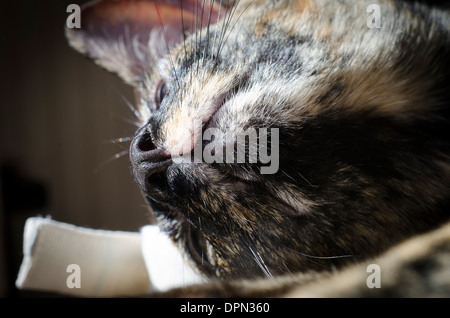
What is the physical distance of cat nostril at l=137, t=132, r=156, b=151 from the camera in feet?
2.01

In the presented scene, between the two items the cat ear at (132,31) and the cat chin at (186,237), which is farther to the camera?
the cat ear at (132,31)

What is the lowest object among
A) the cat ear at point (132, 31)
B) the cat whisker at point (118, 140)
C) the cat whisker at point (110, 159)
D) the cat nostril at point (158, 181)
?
the cat nostril at point (158, 181)

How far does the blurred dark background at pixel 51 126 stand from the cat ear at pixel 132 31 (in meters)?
0.03

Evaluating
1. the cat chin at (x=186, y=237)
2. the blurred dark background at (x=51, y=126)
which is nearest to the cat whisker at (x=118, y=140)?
the blurred dark background at (x=51, y=126)

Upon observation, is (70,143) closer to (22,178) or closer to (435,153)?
(22,178)

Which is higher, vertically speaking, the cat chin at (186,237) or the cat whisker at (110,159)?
the cat whisker at (110,159)

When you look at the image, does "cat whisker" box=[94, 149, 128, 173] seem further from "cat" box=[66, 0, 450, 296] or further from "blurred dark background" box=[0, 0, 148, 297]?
"cat" box=[66, 0, 450, 296]

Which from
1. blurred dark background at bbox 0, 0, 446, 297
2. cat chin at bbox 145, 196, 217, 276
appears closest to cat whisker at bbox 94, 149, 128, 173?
blurred dark background at bbox 0, 0, 446, 297

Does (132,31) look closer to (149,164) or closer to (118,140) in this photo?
(118,140)

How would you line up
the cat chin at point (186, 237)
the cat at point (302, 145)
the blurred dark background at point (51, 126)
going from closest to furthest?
1. the cat at point (302, 145)
2. the cat chin at point (186, 237)
3. the blurred dark background at point (51, 126)

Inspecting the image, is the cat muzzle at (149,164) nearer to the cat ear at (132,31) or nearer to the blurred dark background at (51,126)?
the blurred dark background at (51,126)

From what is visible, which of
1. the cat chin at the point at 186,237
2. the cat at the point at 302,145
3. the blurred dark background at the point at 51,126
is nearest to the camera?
A: the cat at the point at 302,145

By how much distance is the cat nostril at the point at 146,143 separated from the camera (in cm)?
61
